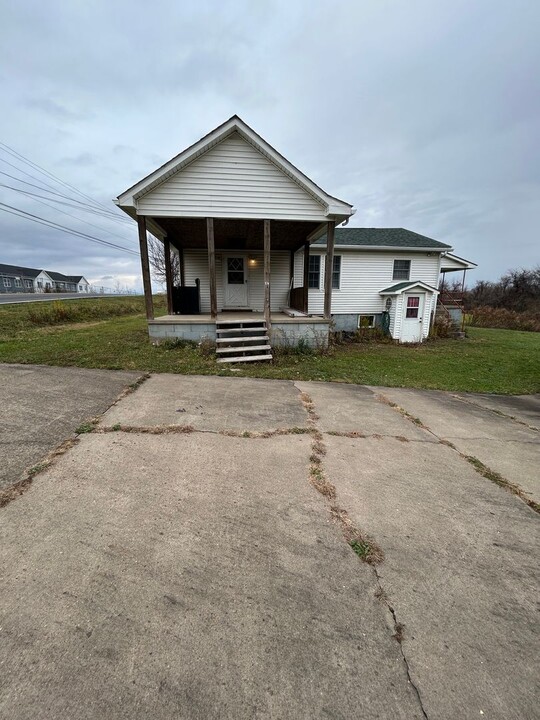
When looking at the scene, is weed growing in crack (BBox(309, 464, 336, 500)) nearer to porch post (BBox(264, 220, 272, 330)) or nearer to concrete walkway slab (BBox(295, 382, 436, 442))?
concrete walkway slab (BBox(295, 382, 436, 442))

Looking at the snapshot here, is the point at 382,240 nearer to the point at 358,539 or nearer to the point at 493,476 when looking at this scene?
the point at 493,476

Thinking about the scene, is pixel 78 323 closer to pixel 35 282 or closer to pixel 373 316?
pixel 373 316

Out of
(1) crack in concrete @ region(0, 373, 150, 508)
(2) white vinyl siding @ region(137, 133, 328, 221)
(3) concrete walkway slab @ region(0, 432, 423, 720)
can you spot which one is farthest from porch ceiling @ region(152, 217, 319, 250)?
A: (3) concrete walkway slab @ region(0, 432, 423, 720)

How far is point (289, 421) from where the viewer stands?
429 cm

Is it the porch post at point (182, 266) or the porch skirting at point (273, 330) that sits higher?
the porch post at point (182, 266)

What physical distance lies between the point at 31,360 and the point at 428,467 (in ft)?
24.1

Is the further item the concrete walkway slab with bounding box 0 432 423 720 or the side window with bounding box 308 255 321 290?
the side window with bounding box 308 255 321 290

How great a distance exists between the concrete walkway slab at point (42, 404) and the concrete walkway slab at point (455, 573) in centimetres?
285

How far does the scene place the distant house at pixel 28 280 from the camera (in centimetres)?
6012

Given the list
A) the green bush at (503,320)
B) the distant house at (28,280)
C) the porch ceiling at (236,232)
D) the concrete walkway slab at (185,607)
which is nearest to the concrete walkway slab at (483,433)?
the concrete walkway slab at (185,607)

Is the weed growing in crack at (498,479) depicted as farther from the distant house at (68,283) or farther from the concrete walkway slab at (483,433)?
the distant house at (68,283)

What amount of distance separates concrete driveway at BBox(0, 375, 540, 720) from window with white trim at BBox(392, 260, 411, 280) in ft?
41.0

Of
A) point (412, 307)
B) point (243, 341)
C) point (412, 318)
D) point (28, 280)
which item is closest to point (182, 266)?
point (243, 341)

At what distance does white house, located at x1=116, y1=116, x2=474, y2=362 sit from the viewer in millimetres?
8031
